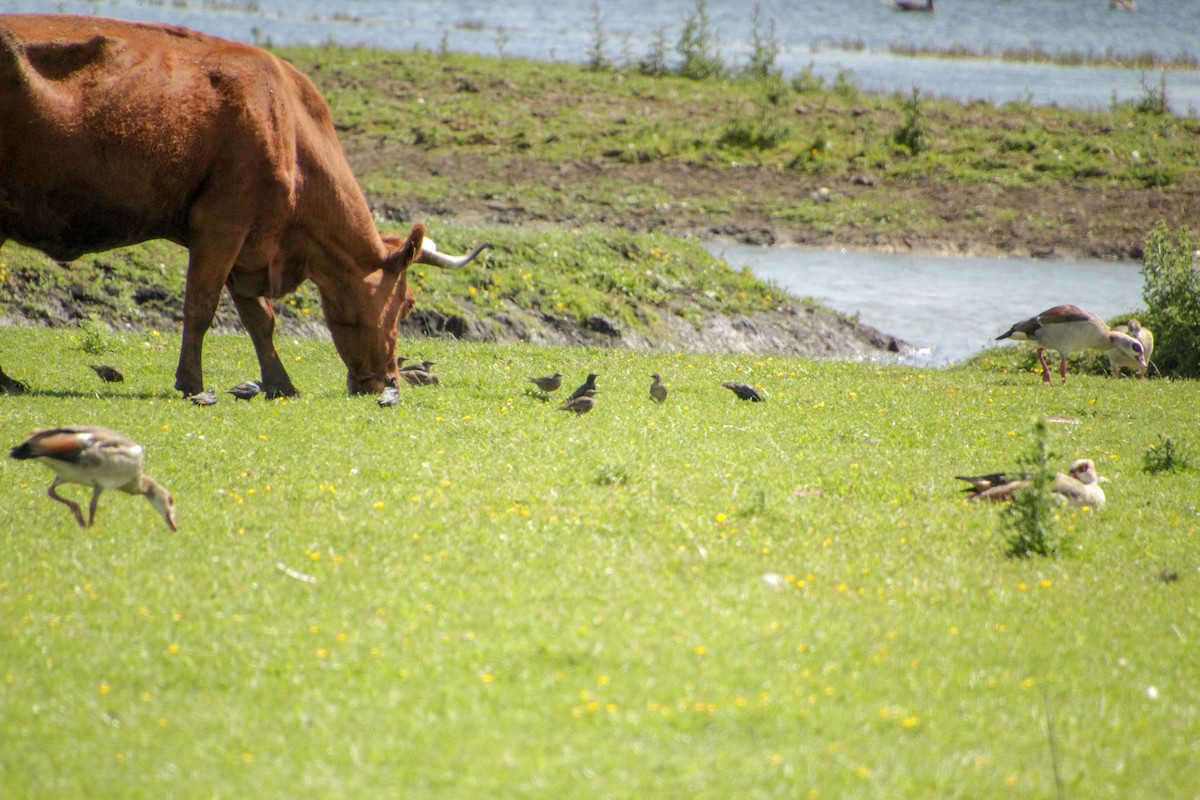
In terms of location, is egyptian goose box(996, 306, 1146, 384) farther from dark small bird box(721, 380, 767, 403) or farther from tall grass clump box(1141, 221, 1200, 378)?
dark small bird box(721, 380, 767, 403)

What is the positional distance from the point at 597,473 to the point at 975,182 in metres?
21.4

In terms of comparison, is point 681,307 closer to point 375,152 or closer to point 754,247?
point 754,247

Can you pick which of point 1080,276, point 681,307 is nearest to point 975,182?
point 1080,276

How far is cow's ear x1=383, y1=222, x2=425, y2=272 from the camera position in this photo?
42.6ft

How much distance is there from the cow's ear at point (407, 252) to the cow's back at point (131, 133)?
1.22 meters

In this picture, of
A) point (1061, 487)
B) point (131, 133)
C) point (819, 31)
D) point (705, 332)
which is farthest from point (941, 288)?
point (819, 31)

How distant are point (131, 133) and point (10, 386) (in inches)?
95.8

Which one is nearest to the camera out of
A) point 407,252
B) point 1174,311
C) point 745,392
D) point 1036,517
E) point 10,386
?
point 1036,517

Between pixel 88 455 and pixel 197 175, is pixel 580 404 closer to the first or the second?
pixel 197 175

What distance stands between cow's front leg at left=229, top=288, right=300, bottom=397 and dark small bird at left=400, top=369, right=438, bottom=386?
1126mm

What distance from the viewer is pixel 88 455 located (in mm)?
7332

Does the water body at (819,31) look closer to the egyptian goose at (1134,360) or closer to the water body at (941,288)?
the water body at (941,288)

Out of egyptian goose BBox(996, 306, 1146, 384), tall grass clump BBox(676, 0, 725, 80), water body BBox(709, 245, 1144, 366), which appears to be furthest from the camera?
tall grass clump BBox(676, 0, 725, 80)

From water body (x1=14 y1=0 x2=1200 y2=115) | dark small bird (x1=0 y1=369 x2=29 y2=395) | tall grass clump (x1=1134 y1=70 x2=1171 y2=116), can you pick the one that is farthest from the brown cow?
tall grass clump (x1=1134 y1=70 x2=1171 y2=116)
